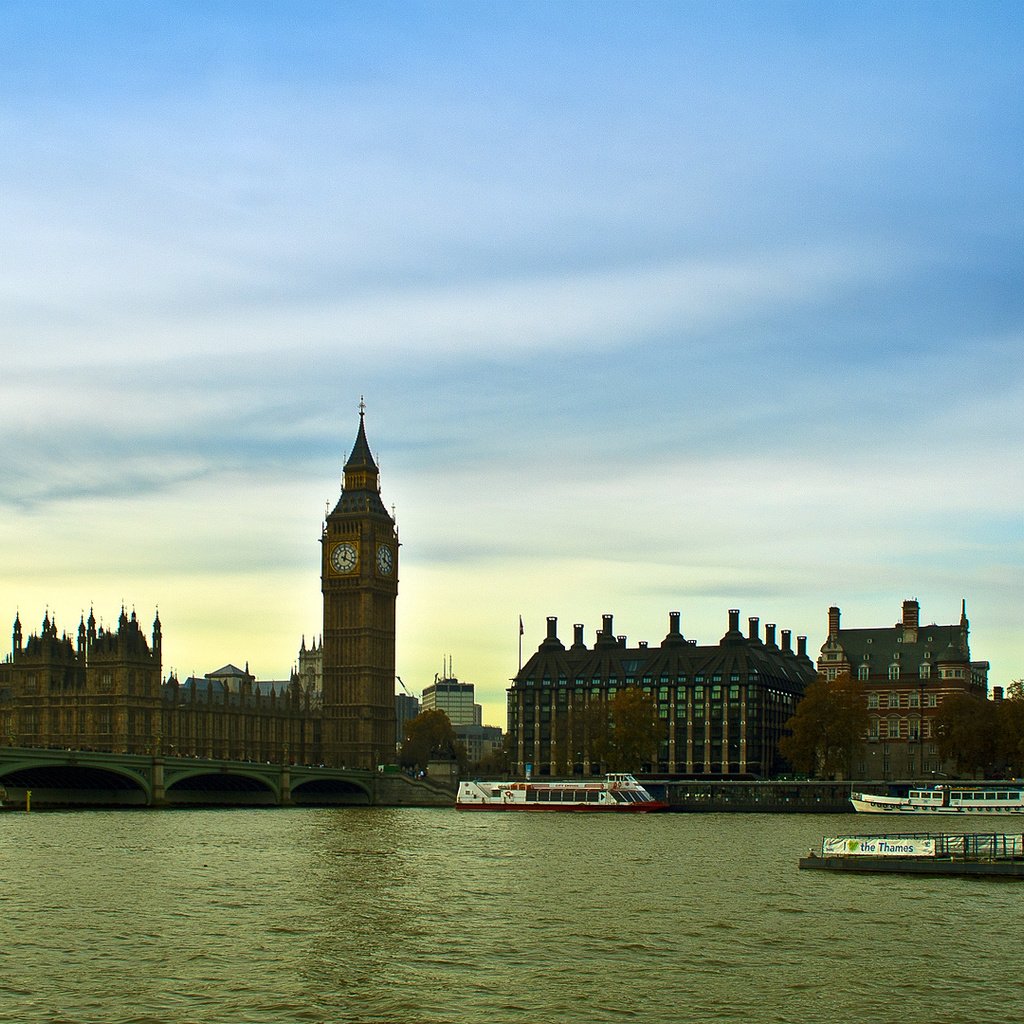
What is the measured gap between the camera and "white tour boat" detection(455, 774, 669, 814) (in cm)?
13850

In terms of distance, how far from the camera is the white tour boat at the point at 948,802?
128500 millimetres

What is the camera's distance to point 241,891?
58.9 m

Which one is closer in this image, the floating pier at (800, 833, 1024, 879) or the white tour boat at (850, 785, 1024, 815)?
the floating pier at (800, 833, 1024, 879)

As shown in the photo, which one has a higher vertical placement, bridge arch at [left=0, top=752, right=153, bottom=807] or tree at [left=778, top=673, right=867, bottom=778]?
tree at [left=778, top=673, right=867, bottom=778]

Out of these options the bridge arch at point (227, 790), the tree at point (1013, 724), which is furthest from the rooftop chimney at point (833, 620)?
the bridge arch at point (227, 790)

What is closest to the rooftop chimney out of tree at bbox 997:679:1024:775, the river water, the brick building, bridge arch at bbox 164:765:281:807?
the brick building

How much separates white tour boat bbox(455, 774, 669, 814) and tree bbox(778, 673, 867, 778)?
49.0ft

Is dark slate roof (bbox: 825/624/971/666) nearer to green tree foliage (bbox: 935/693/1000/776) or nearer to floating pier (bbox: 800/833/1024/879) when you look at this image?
green tree foliage (bbox: 935/693/1000/776)

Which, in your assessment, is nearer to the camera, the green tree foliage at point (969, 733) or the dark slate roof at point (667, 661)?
the green tree foliage at point (969, 733)

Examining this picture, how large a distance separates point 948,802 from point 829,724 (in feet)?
68.9

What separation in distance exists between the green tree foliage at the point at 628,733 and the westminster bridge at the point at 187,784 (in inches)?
608

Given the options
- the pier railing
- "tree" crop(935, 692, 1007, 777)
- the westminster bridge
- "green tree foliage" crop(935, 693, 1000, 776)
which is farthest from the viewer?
"green tree foliage" crop(935, 693, 1000, 776)

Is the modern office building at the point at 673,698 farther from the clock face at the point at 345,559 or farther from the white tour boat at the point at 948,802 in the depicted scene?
the white tour boat at the point at 948,802

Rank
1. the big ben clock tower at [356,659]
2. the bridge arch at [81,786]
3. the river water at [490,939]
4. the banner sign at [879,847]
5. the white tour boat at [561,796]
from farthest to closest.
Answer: the big ben clock tower at [356,659]
the white tour boat at [561,796]
the bridge arch at [81,786]
the banner sign at [879,847]
the river water at [490,939]
